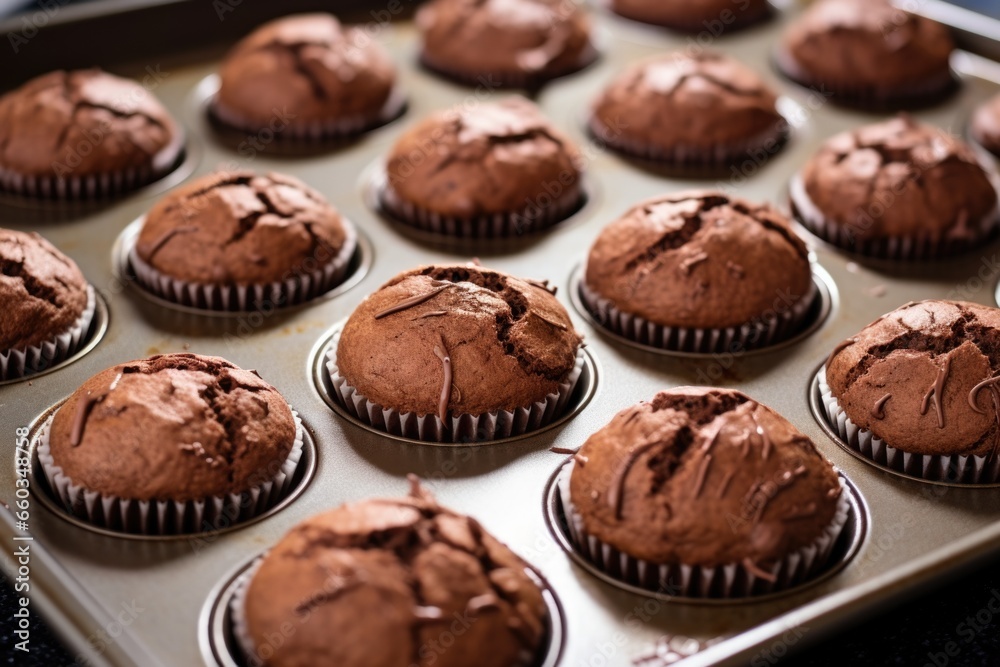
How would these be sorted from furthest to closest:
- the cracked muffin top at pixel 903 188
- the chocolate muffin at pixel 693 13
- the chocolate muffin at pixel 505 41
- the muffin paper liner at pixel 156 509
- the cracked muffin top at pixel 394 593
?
1. the chocolate muffin at pixel 693 13
2. the chocolate muffin at pixel 505 41
3. the cracked muffin top at pixel 903 188
4. the muffin paper liner at pixel 156 509
5. the cracked muffin top at pixel 394 593

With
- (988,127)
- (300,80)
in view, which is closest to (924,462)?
(988,127)

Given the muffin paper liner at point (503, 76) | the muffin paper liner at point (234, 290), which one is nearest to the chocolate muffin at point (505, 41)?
the muffin paper liner at point (503, 76)

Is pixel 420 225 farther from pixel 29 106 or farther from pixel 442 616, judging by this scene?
pixel 442 616

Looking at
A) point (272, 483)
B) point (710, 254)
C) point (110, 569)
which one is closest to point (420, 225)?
point (710, 254)

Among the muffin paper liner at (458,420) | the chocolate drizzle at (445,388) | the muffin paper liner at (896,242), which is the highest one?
the chocolate drizzle at (445,388)

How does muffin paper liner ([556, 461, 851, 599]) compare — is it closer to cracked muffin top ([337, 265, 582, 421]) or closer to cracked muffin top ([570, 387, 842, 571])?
cracked muffin top ([570, 387, 842, 571])

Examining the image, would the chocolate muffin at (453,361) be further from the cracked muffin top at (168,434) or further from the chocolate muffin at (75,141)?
the chocolate muffin at (75,141)
